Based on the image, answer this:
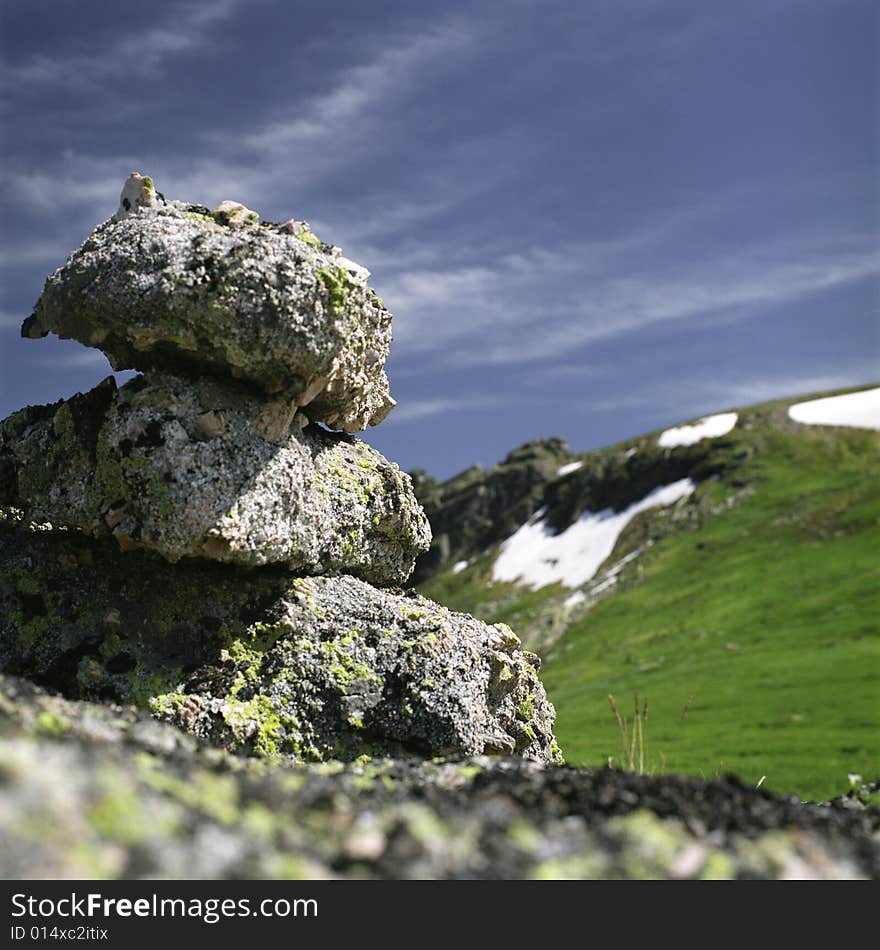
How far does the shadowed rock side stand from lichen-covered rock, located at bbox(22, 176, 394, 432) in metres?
4.89

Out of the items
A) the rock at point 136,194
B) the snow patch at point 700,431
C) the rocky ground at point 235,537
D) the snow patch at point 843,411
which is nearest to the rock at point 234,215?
the rocky ground at point 235,537

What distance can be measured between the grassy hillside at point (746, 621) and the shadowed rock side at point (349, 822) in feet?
76.0

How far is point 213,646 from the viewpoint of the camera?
1147 cm

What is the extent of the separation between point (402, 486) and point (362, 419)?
1.15 meters

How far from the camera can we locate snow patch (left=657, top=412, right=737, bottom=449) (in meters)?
149

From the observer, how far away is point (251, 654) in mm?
11383

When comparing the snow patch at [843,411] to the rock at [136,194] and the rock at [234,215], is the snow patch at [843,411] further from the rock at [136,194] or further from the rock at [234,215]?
the rock at [136,194]

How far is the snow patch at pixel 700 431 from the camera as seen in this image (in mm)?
149000

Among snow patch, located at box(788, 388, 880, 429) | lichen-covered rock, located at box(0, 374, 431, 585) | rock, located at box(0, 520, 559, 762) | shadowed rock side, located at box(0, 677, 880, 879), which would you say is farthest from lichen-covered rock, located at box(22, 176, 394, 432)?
snow patch, located at box(788, 388, 880, 429)

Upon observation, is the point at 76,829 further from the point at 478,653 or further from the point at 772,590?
the point at 772,590

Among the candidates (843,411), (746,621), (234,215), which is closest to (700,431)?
(843,411)

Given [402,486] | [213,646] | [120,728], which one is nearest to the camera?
[120,728]

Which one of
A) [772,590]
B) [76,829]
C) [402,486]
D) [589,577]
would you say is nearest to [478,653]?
[402,486]

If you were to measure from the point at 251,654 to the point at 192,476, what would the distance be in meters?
2.31
